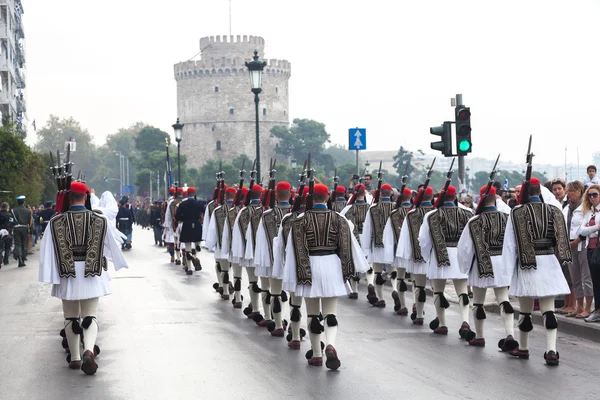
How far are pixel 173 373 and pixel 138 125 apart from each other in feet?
600

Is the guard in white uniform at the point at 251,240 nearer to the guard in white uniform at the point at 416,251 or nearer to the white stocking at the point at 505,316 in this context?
the guard in white uniform at the point at 416,251

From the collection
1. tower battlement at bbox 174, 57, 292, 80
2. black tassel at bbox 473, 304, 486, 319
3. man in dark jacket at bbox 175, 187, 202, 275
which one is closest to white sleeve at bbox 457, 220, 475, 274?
black tassel at bbox 473, 304, 486, 319

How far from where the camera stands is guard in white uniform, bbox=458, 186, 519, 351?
39.6ft

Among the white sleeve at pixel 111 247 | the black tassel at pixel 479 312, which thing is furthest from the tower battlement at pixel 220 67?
the white sleeve at pixel 111 247

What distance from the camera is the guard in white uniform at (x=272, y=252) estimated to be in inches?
519

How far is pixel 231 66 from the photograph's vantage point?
124938mm

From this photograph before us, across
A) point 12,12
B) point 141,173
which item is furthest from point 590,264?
point 141,173

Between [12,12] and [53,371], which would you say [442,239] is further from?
[12,12]

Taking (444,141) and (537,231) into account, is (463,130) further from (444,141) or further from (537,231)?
(537,231)

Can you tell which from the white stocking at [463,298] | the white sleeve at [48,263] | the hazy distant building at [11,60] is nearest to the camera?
the white sleeve at [48,263]

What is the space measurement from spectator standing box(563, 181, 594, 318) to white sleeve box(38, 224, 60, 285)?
6929 millimetres

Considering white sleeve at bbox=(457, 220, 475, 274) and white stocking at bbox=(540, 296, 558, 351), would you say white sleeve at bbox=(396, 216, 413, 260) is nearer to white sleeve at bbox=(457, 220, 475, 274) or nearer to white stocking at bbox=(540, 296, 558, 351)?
white sleeve at bbox=(457, 220, 475, 274)

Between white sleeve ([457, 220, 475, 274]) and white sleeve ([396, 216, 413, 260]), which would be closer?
white sleeve ([457, 220, 475, 274])

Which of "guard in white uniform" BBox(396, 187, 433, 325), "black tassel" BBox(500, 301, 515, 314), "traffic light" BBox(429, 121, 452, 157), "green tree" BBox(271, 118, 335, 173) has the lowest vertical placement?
"black tassel" BBox(500, 301, 515, 314)
